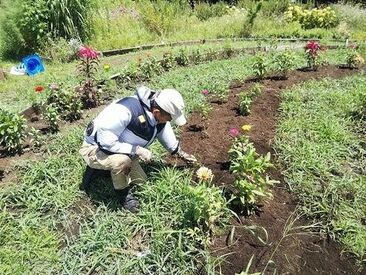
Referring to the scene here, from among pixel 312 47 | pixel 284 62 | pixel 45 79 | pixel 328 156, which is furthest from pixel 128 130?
pixel 312 47

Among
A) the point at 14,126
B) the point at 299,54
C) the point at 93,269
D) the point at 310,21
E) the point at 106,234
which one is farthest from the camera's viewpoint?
the point at 310,21

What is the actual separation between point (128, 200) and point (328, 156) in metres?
2.17

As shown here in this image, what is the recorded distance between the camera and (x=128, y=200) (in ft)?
11.2

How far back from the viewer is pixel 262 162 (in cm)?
331

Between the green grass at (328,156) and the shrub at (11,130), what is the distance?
2849mm

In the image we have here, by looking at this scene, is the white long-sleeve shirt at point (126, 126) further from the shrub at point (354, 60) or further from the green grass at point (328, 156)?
the shrub at point (354, 60)

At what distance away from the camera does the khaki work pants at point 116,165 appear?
3248mm

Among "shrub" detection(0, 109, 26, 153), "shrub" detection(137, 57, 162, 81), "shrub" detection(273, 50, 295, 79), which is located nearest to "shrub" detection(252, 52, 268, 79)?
"shrub" detection(273, 50, 295, 79)

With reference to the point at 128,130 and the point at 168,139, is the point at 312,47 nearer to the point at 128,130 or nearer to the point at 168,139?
the point at 168,139

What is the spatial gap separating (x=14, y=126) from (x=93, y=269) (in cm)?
203

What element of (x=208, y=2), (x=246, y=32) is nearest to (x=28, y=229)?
(x=246, y=32)

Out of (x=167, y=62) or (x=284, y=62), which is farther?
(x=167, y=62)

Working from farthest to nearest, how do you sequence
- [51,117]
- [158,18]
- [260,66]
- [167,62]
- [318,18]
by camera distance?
[318,18], [158,18], [167,62], [260,66], [51,117]

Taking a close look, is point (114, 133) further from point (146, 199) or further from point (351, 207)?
point (351, 207)
